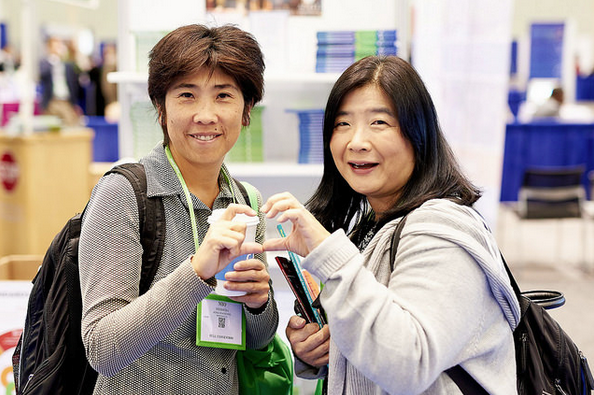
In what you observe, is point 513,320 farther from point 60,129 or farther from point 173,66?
point 60,129

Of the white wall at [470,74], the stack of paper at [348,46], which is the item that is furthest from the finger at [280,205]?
the white wall at [470,74]

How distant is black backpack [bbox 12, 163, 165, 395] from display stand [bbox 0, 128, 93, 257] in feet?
13.4

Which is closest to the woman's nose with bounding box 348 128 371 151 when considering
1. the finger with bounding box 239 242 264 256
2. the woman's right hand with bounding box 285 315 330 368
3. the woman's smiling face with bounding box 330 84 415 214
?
the woman's smiling face with bounding box 330 84 415 214

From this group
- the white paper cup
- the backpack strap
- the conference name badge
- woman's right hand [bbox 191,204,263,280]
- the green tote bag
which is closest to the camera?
woman's right hand [bbox 191,204,263,280]

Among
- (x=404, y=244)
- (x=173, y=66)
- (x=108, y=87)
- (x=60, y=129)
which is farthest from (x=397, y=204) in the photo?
(x=108, y=87)

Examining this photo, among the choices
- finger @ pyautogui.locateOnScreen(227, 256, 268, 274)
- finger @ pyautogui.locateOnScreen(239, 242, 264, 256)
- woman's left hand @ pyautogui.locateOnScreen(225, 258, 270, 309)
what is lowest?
woman's left hand @ pyautogui.locateOnScreen(225, 258, 270, 309)

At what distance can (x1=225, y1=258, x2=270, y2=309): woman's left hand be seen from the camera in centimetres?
151

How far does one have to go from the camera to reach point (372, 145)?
4.96 ft

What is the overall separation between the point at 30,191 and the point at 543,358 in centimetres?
475

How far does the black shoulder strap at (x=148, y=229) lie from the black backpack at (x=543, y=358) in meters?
0.79

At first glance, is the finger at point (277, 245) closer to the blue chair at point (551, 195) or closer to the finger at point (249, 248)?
the finger at point (249, 248)

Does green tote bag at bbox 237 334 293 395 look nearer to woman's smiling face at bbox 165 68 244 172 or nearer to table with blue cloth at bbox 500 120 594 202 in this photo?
woman's smiling face at bbox 165 68 244 172

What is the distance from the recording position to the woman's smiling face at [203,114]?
162 centimetres

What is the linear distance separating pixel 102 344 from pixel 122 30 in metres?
2.59
